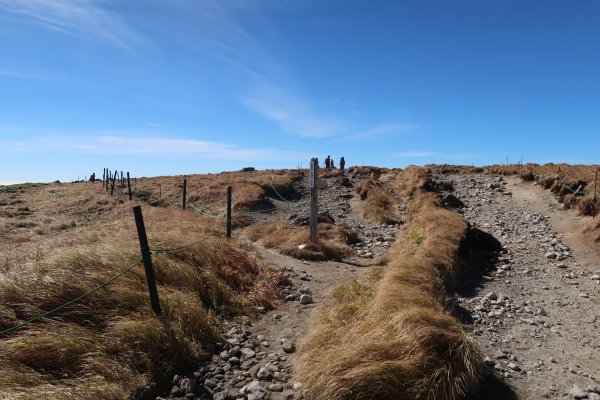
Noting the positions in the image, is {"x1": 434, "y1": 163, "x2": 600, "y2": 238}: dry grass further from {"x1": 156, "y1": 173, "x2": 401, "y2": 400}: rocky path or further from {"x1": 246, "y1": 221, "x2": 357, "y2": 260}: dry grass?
{"x1": 156, "y1": 173, "x2": 401, "y2": 400}: rocky path

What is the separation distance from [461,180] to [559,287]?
18.9 meters

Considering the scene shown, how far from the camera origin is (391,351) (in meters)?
4.65

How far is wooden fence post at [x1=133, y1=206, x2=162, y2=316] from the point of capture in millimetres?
5648

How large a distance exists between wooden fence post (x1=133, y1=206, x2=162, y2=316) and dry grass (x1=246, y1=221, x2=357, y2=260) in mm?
6179

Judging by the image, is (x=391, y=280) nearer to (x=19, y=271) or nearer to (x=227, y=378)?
(x=227, y=378)

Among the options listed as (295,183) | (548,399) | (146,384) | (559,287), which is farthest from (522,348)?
(295,183)

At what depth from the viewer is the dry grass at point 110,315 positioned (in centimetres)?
445

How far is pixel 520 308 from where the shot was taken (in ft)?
25.2

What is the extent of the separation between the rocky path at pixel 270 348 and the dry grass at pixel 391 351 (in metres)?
0.39

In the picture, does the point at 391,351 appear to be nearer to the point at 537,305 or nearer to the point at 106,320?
the point at 106,320

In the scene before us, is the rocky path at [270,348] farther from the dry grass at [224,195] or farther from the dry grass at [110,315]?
the dry grass at [224,195]

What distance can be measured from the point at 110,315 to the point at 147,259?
0.87m

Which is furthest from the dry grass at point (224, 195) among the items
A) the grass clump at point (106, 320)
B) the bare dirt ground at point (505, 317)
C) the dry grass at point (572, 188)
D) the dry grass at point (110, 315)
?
the grass clump at point (106, 320)

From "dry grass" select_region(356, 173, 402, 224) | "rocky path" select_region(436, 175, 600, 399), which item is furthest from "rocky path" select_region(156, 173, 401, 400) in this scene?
"dry grass" select_region(356, 173, 402, 224)
